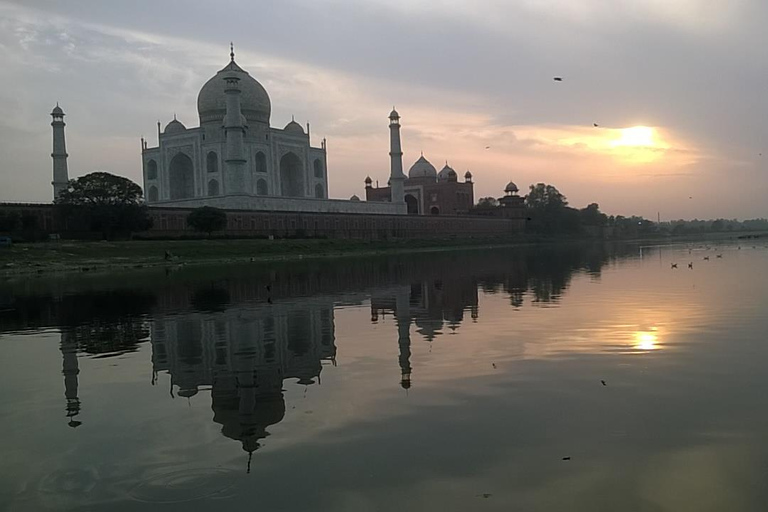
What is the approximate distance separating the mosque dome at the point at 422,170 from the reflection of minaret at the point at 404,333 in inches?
2655

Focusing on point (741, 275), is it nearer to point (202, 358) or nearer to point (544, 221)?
point (202, 358)

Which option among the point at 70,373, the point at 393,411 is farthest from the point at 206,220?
the point at 393,411

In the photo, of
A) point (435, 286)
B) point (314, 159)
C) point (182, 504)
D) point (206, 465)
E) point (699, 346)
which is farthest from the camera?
point (314, 159)

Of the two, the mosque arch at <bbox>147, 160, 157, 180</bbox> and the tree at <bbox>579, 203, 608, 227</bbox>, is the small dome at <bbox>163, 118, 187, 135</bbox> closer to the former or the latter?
the mosque arch at <bbox>147, 160, 157, 180</bbox>

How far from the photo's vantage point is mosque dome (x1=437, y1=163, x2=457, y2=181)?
83787 mm

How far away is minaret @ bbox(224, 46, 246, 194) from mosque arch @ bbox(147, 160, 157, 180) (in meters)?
12.7

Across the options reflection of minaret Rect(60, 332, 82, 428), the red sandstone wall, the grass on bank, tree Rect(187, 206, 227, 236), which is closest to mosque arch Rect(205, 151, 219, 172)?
the red sandstone wall

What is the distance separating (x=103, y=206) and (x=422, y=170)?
2032 inches

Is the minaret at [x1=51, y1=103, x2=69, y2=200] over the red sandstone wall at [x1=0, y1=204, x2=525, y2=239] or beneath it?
over

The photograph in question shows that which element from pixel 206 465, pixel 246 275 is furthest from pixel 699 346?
pixel 246 275

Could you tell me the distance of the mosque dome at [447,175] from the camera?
83.8 meters

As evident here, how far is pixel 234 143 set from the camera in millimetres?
52500

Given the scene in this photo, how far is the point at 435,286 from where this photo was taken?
2036 centimetres

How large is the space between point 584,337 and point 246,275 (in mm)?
18989
